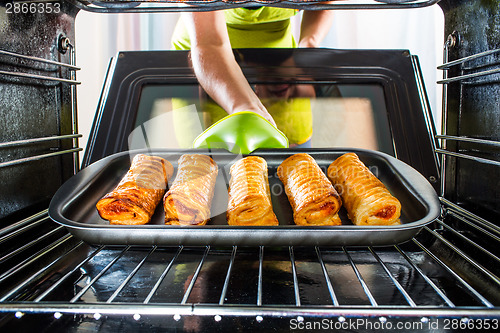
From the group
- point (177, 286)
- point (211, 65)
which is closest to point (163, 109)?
point (211, 65)

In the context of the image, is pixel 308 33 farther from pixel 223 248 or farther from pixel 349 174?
pixel 223 248

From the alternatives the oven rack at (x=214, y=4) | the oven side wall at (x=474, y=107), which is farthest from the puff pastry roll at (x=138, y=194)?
the oven side wall at (x=474, y=107)

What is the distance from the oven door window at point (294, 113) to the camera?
4.91ft

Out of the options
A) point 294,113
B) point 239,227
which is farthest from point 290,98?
point 239,227

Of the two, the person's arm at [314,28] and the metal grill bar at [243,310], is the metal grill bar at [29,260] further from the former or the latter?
the person's arm at [314,28]

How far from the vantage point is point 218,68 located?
148cm

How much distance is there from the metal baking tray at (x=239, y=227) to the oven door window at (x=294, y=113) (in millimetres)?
124

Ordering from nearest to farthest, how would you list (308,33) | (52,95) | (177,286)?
(177,286)
(52,95)
(308,33)

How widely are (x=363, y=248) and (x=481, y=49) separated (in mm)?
669

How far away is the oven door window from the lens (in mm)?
1495

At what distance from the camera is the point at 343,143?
1506mm

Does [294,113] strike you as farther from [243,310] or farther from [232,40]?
[243,310]

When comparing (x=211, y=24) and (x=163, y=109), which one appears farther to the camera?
(x=211, y=24)

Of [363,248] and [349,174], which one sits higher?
[349,174]
